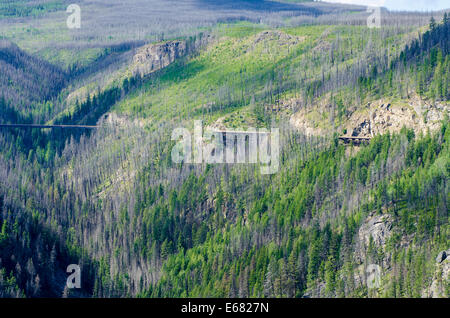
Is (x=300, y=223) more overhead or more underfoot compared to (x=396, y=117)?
more underfoot

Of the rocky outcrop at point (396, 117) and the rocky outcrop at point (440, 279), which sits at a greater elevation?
the rocky outcrop at point (396, 117)

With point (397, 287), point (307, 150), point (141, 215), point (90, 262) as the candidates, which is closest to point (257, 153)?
point (307, 150)

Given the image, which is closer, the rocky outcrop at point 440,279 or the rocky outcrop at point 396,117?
the rocky outcrop at point 440,279

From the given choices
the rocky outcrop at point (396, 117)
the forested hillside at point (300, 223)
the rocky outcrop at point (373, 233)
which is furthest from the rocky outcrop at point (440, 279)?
the rocky outcrop at point (396, 117)

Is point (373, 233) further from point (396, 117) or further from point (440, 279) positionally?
point (396, 117)

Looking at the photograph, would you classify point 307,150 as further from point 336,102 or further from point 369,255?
point 369,255

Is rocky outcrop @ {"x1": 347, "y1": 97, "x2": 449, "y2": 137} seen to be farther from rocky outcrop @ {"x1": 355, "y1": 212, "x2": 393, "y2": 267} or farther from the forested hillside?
rocky outcrop @ {"x1": 355, "y1": 212, "x2": 393, "y2": 267}

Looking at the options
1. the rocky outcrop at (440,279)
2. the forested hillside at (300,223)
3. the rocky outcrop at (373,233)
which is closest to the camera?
the rocky outcrop at (440,279)

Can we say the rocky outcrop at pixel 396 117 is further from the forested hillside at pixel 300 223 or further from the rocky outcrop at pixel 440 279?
the rocky outcrop at pixel 440 279

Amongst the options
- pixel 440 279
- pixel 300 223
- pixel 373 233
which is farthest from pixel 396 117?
pixel 440 279

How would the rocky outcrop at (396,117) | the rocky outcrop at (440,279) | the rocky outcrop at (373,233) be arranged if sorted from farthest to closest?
the rocky outcrop at (396,117) < the rocky outcrop at (373,233) < the rocky outcrop at (440,279)

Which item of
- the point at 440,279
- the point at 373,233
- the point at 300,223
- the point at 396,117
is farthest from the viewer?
the point at 396,117

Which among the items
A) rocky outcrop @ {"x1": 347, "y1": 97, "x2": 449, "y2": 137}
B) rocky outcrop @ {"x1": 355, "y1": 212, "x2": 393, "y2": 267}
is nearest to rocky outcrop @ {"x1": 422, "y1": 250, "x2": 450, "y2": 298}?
rocky outcrop @ {"x1": 355, "y1": 212, "x2": 393, "y2": 267}
